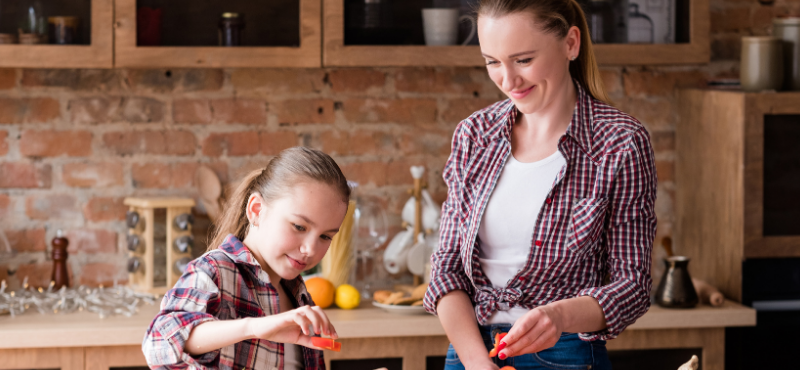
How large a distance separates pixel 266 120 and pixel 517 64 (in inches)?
55.0

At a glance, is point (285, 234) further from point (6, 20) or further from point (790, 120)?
point (790, 120)

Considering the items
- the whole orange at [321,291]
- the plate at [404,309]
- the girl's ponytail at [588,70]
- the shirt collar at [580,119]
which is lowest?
the plate at [404,309]

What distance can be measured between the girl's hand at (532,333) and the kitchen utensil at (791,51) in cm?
146

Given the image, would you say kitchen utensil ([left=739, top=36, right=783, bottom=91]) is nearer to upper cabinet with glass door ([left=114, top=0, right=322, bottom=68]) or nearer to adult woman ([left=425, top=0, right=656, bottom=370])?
adult woman ([left=425, top=0, right=656, bottom=370])

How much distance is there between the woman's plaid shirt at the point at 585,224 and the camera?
4.14 feet

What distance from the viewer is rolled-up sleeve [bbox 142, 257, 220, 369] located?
104cm

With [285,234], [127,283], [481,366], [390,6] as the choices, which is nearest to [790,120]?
[390,6]

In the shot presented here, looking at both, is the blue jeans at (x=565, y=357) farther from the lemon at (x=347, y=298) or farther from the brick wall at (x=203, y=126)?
the brick wall at (x=203, y=126)

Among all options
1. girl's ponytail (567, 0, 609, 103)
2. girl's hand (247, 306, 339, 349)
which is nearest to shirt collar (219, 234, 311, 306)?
girl's hand (247, 306, 339, 349)

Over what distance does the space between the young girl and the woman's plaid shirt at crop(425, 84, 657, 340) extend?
0.25m

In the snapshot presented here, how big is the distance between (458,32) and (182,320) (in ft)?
4.59

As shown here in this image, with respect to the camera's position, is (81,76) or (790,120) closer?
(790,120)

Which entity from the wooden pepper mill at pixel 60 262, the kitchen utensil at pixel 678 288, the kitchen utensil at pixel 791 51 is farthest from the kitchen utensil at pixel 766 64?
the wooden pepper mill at pixel 60 262

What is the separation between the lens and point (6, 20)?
213 cm
